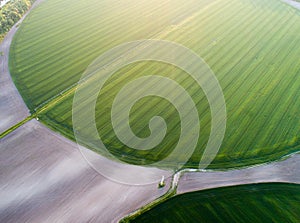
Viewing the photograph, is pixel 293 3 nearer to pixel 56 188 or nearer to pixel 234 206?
pixel 234 206

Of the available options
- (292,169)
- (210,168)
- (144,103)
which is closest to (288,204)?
(292,169)

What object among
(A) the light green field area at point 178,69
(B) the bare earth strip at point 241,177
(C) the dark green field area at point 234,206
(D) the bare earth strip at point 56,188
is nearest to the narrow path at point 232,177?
(B) the bare earth strip at point 241,177

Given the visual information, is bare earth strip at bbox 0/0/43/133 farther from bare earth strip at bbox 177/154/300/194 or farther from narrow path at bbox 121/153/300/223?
bare earth strip at bbox 177/154/300/194

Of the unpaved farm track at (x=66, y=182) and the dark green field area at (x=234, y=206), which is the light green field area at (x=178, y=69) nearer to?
the unpaved farm track at (x=66, y=182)

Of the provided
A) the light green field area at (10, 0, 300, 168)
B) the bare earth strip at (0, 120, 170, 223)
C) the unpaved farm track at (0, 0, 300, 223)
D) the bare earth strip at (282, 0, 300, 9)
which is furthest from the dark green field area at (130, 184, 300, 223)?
the bare earth strip at (282, 0, 300, 9)

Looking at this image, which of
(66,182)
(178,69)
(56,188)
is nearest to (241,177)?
(66,182)
